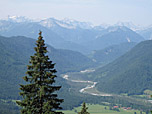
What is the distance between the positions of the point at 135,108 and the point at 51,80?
176m

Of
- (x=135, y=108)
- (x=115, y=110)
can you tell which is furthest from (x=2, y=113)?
(x=135, y=108)

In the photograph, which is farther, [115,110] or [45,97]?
[115,110]

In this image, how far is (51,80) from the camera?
30.8 metres

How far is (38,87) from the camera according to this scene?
30.9 meters

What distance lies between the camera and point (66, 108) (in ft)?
650

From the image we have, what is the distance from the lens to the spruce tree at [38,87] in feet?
100

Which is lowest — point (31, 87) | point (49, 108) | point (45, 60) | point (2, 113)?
point (2, 113)

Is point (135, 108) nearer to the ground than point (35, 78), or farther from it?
nearer to the ground

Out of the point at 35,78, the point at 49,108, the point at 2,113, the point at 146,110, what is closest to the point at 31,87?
the point at 35,78

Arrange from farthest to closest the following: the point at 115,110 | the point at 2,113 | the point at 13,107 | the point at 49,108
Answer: the point at 115,110, the point at 13,107, the point at 2,113, the point at 49,108

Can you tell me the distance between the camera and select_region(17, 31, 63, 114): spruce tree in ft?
100

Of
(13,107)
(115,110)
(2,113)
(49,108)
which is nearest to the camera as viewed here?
(49,108)

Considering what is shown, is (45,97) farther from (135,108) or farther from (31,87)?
(135,108)

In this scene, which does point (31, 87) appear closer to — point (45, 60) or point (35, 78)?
point (35, 78)
